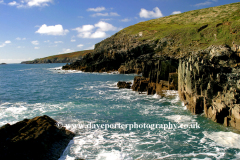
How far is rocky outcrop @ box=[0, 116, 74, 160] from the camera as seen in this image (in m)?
9.58

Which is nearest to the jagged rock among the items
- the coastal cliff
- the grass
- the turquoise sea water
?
the coastal cliff

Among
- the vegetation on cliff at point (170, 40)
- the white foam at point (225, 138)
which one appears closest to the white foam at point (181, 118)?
the white foam at point (225, 138)

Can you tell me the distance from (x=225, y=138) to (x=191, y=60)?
40.7 feet

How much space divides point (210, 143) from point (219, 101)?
5672 mm

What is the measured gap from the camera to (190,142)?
12.8 m

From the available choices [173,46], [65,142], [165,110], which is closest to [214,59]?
[165,110]

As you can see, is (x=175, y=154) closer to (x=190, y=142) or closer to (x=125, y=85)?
(x=190, y=142)

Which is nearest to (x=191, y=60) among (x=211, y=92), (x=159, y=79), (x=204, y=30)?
(x=211, y=92)

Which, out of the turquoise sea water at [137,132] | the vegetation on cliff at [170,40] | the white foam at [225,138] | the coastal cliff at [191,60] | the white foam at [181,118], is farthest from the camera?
the vegetation on cliff at [170,40]

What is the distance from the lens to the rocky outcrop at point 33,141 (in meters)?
9.58

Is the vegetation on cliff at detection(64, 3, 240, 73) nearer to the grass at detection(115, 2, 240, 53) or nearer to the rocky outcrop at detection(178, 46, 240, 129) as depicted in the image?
the grass at detection(115, 2, 240, 53)

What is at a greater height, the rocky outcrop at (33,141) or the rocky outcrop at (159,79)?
the rocky outcrop at (159,79)

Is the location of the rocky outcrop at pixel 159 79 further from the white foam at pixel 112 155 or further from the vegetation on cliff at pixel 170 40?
the vegetation on cliff at pixel 170 40

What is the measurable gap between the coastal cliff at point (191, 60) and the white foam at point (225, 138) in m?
1.42
